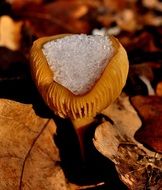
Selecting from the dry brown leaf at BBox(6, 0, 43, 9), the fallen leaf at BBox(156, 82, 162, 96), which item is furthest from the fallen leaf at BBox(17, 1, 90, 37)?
the fallen leaf at BBox(156, 82, 162, 96)

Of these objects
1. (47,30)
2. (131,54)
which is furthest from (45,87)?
(47,30)

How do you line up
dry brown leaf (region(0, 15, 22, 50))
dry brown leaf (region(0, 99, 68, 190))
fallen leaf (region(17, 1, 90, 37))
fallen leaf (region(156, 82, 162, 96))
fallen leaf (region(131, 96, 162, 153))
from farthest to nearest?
1. fallen leaf (region(17, 1, 90, 37))
2. dry brown leaf (region(0, 15, 22, 50))
3. fallen leaf (region(156, 82, 162, 96))
4. fallen leaf (region(131, 96, 162, 153))
5. dry brown leaf (region(0, 99, 68, 190))

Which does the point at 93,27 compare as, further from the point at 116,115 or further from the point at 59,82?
the point at 59,82

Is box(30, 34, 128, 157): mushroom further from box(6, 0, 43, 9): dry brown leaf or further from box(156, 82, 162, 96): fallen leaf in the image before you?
box(6, 0, 43, 9): dry brown leaf

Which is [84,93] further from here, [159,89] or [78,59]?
[159,89]

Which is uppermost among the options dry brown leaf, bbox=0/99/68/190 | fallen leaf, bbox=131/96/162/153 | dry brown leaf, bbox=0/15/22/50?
fallen leaf, bbox=131/96/162/153

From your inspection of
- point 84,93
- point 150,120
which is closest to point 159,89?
point 150,120
